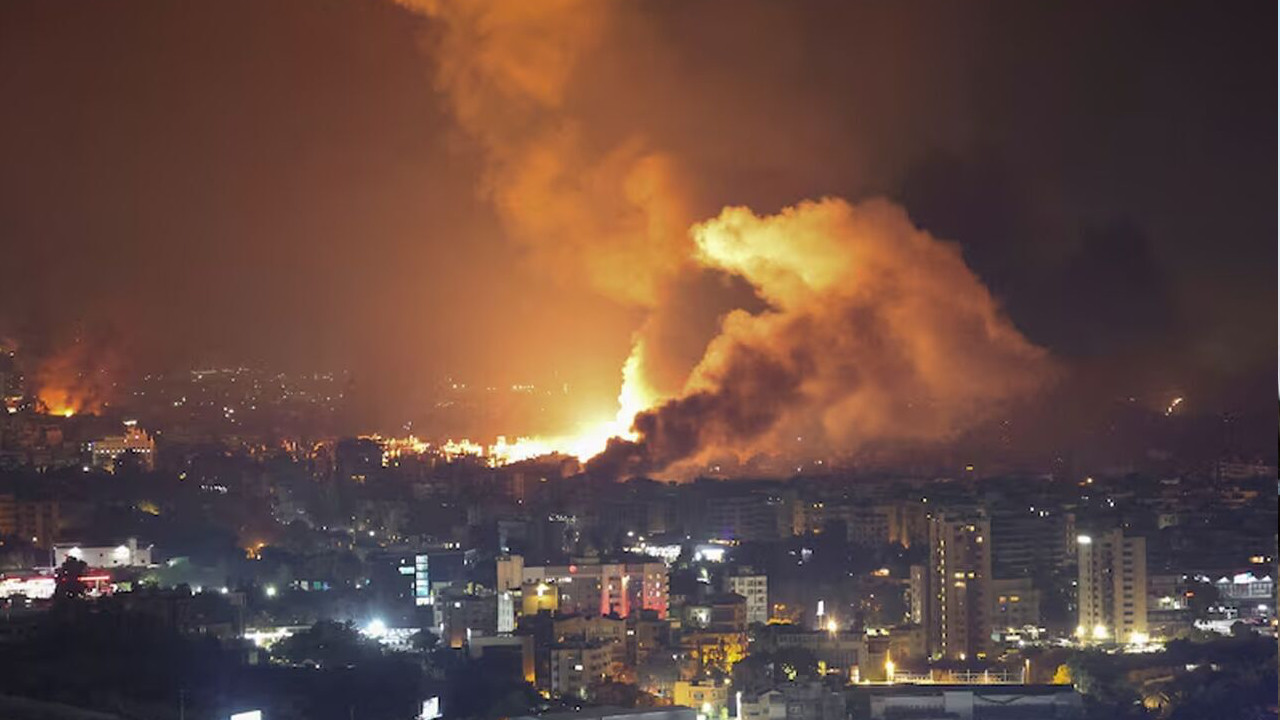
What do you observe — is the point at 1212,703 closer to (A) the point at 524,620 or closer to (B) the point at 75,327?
(A) the point at 524,620

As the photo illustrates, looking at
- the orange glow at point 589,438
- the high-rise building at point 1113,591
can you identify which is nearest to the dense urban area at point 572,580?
the high-rise building at point 1113,591

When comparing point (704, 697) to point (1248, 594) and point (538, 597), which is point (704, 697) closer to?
point (538, 597)

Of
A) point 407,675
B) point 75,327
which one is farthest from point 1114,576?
point 75,327

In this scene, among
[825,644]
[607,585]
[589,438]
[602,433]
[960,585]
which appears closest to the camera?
[825,644]

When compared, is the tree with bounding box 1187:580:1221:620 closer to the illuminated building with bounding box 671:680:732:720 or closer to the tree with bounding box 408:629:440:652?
the illuminated building with bounding box 671:680:732:720

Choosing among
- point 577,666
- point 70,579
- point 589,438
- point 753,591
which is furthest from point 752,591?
point 589,438

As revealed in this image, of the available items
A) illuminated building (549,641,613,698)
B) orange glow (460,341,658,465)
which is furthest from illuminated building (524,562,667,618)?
orange glow (460,341,658,465)

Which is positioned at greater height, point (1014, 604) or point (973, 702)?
point (1014, 604)
